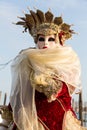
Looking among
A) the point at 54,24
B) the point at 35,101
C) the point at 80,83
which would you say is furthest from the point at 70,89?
the point at 54,24

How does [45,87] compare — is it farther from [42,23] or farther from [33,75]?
[42,23]

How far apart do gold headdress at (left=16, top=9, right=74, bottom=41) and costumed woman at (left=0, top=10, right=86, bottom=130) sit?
186 millimetres

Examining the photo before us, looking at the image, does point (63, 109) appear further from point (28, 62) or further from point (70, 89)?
point (28, 62)

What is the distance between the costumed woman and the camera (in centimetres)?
273

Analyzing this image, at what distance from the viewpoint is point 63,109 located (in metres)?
2.85

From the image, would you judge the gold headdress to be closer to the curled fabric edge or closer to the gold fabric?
the gold fabric

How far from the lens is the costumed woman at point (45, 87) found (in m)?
2.73

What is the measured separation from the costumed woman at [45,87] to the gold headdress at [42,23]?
0.19m

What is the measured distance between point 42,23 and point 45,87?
0.64 meters

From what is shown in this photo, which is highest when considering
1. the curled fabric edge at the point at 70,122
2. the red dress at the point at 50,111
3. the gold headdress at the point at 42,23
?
the gold headdress at the point at 42,23

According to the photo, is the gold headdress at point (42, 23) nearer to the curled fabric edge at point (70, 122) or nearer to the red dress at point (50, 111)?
the red dress at point (50, 111)

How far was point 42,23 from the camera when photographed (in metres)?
3.08

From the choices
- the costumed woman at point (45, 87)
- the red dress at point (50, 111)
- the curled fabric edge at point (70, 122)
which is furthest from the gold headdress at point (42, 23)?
the curled fabric edge at point (70, 122)

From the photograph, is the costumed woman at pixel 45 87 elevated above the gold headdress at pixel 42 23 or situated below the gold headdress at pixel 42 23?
below
